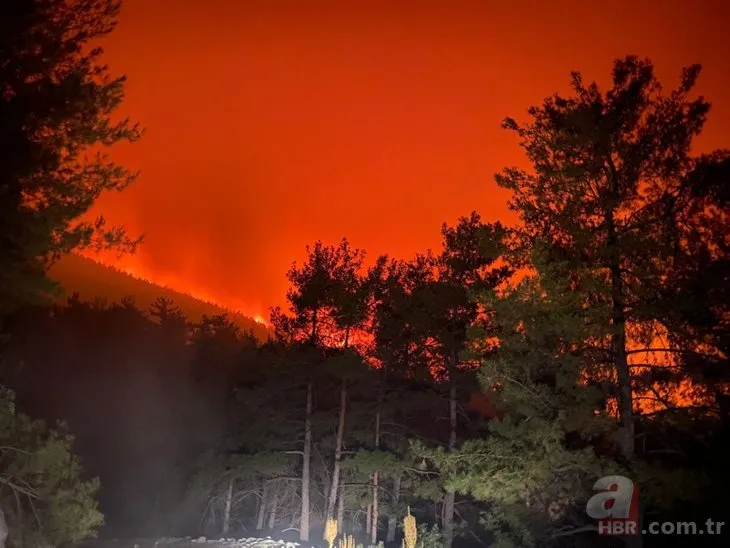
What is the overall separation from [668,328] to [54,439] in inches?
476

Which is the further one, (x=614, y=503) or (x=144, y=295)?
(x=144, y=295)

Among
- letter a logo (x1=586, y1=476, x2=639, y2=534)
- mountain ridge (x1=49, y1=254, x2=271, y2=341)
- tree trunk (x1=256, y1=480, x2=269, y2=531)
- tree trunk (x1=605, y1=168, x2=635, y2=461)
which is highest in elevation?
mountain ridge (x1=49, y1=254, x2=271, y2=341)

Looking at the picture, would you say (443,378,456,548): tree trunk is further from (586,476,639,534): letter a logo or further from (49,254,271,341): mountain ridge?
(49,254,271,341): mountain ridge

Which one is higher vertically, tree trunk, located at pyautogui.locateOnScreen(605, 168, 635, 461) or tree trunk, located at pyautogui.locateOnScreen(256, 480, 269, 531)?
tree trunk, located at pyautogui.locateOnScreen(605, 168, 635, 461)

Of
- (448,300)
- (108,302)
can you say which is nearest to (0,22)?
(448,300)

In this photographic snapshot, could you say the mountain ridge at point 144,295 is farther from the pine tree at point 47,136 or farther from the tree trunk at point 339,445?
the pine tree at point 47,136

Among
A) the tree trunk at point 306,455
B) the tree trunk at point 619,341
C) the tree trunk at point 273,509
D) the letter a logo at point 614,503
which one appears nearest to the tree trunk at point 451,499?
the tree trunk at point 306,455

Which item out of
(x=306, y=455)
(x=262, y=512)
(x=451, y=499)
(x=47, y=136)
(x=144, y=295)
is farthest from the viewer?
(x=144, y=295)

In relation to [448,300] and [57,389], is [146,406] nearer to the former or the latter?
[57,389]

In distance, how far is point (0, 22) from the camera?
366 inches

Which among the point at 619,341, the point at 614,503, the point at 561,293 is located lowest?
the point at 614,503

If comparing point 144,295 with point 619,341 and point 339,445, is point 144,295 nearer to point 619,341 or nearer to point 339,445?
point 339,445

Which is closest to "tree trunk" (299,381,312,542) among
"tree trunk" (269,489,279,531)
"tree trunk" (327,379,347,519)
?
"tree trunk" (327,379,347,519)

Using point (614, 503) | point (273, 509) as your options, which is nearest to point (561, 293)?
point (614, 503)
